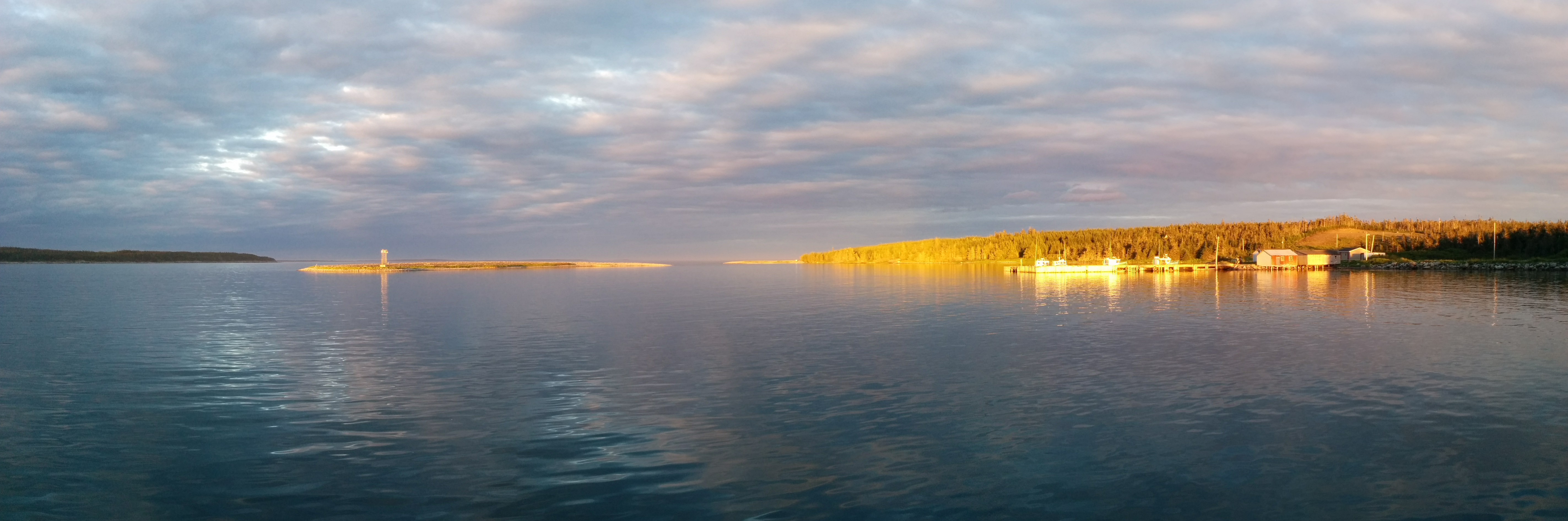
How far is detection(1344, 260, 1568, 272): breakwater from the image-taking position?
149375mm

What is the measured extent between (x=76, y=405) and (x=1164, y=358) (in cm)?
3467

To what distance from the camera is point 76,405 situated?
73.7ft

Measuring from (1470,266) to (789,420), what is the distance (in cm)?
19748

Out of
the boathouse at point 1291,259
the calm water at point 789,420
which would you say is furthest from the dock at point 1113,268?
the calm water at point 789,420

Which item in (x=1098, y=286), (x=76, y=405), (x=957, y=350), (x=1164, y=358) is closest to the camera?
(x=76, y=405)

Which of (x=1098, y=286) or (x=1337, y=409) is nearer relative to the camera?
(x=1337, y=409)

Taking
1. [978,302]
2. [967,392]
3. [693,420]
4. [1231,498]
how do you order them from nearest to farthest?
1. [1231,498]
2. [693,420]
3. [967,392]
4. [978,302]

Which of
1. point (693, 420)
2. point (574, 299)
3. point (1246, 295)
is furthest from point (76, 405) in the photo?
point (1246, 295)

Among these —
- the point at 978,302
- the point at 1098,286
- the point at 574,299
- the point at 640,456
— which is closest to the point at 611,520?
the point at 640,456

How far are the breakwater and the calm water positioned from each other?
139m

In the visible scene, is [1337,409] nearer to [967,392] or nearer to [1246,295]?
[967,392]

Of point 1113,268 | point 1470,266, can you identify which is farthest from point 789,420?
point 1470,266

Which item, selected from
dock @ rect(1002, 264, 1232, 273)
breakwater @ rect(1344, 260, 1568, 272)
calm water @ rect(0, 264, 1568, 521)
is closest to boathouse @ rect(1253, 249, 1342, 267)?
breakwater @ rect(1344, 260, 1568, 272)

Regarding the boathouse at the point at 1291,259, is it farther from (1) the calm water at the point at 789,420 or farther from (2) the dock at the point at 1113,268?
(1) the calm water at the point at 789,420
